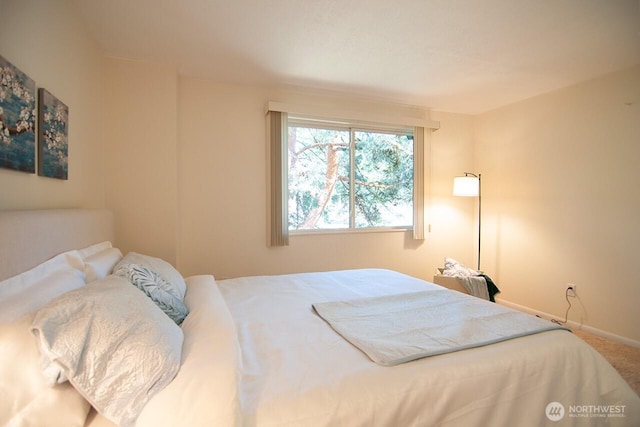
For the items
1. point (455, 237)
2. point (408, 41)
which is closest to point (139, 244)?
point (408, 41)

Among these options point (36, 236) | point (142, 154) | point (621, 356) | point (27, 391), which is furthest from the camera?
point (142, 154)

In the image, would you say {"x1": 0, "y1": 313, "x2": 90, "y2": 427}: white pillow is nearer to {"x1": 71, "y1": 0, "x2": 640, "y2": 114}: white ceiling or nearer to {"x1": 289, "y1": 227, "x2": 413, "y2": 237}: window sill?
{"x1": 71, "y1": 0, "x2": 640, "y2": 114}: white ceiling

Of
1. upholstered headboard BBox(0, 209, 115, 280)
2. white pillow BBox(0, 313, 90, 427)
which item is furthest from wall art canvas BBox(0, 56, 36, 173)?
white pillow BBox(0, 313, 90, 427)

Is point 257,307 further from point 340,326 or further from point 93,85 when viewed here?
point 93,85

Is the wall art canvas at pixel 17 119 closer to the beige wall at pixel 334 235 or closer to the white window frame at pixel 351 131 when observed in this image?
the beige wall at pixel 334 235

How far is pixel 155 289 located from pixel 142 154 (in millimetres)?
1742

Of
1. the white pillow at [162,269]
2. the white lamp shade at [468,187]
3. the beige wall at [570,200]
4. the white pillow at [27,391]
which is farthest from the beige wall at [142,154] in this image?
the beige wall at [570,200]

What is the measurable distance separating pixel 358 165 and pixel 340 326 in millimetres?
2532

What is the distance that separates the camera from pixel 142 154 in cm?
263

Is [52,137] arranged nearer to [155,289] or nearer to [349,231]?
[155,289]

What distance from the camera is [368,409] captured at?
98 centimetres

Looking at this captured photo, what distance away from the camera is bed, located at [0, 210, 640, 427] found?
2.70 ft

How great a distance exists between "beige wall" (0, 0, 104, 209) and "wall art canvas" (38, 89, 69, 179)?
53 millimetres

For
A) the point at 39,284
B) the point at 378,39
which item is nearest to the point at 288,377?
the point at 39,284
